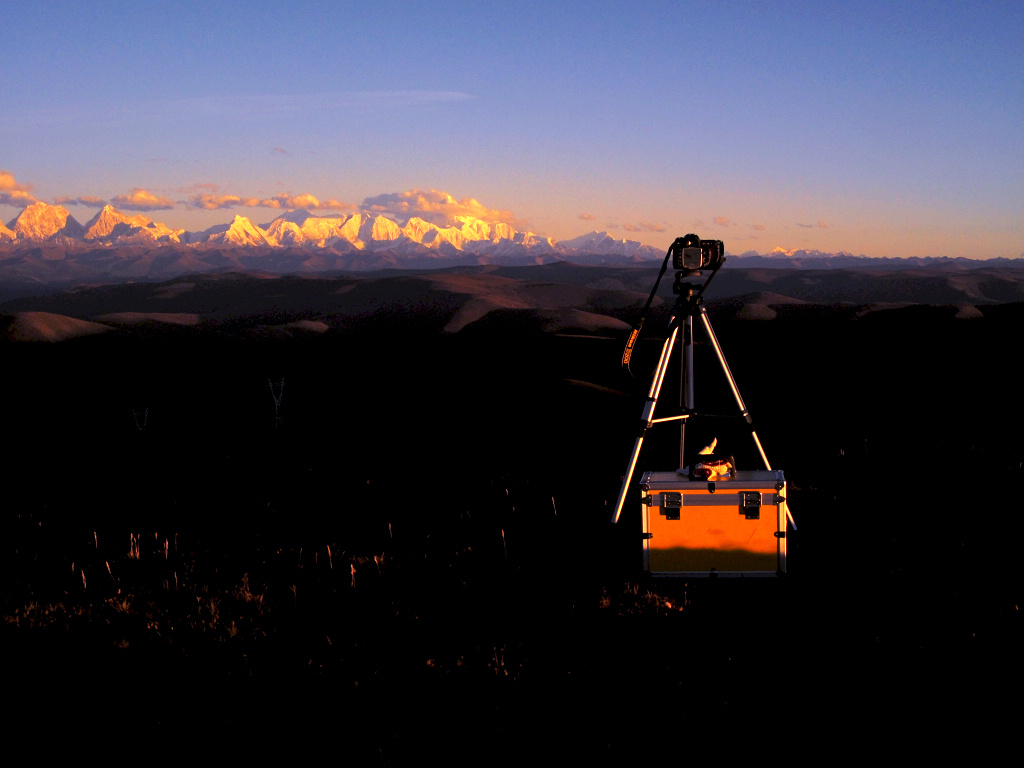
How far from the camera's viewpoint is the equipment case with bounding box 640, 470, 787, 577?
4.78 m

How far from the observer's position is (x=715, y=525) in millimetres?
4867

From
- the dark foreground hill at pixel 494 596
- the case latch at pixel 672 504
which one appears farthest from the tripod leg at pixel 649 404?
the dark foreground hill at pixel 494 596

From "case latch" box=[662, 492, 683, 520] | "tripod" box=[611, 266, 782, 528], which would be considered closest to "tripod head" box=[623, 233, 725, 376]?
"tripod" box=[611, 266, 782, 528]

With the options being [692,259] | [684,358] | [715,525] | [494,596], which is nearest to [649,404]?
[684,358]

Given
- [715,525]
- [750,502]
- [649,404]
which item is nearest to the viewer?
[750,502]

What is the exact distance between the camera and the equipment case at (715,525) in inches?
188

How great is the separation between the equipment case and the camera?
141 cm

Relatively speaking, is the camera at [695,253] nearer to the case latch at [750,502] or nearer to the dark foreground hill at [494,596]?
the case latch at [750,502]

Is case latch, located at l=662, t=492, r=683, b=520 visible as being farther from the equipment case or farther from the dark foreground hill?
the dark foreground hill

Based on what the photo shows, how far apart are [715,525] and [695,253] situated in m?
1.80

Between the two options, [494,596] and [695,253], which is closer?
[494,596]

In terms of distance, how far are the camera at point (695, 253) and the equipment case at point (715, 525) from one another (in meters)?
1.41

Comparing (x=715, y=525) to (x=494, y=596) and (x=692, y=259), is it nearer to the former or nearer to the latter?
(x=494, y=596)

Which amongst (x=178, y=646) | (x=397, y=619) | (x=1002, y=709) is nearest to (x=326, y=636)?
(x=397, y=619)
